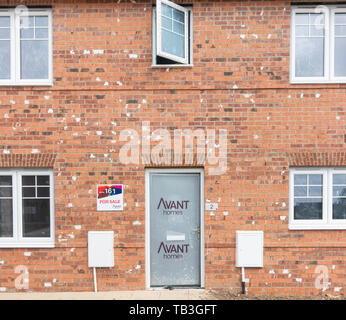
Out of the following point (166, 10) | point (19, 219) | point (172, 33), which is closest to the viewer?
point (166, 10)

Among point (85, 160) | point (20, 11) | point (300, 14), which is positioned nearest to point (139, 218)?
point (85, 160)

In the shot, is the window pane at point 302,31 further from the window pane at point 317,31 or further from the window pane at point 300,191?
the window pane at point 300,191

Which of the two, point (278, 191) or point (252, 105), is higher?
point (252, 105)

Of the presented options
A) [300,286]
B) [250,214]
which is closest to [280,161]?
[250,214]

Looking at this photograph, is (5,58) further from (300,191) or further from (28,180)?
(300,191)

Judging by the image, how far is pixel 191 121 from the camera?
18.7ft

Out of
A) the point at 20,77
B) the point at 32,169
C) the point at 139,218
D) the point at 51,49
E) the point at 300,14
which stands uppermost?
the point at 300,14

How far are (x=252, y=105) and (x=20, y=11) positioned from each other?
4548 millimetres

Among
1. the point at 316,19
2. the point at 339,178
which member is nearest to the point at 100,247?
the point at 339,178

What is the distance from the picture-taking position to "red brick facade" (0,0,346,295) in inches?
223

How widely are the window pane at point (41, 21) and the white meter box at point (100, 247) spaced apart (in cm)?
391

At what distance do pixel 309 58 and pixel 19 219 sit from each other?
20.0 ft

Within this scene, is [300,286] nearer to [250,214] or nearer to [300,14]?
[250,214]

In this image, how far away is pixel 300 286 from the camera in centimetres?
570
